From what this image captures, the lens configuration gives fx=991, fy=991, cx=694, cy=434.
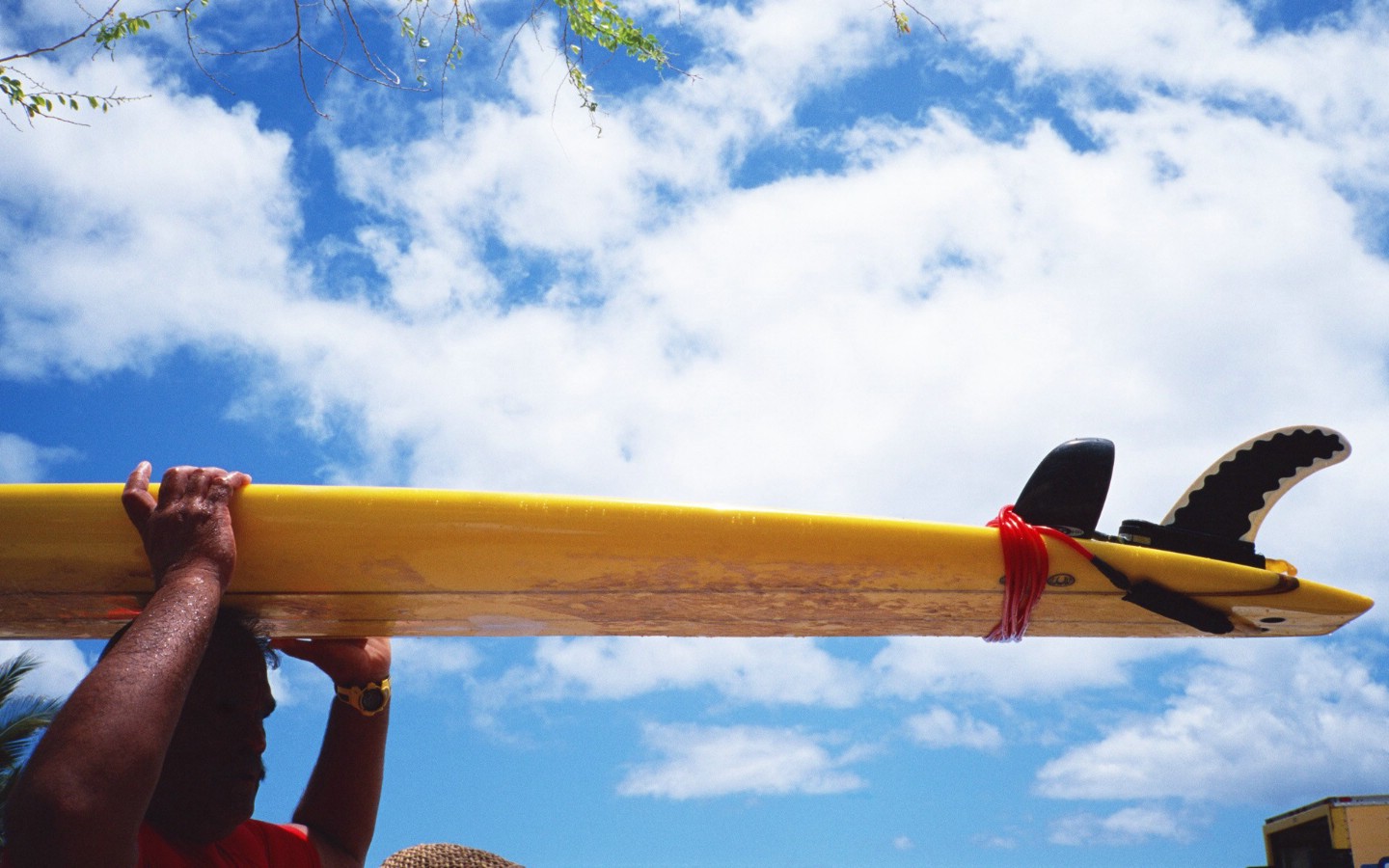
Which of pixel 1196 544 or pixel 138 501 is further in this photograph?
pixel 1196 544

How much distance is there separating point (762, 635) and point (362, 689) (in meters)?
1.01

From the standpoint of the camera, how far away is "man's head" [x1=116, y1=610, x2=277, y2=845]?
6.07ft

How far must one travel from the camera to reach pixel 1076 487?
229cm

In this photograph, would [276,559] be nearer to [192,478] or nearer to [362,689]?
[192,478]

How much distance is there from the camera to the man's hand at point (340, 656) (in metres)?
2.43

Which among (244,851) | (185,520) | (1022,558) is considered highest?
(1022,558)

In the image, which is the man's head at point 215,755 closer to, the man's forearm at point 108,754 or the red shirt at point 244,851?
the red shirt at point 244,851

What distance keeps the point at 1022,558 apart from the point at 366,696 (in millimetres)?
1615

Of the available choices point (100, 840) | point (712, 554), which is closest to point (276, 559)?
point (100, 840)

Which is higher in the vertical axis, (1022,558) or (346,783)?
(1022,558)

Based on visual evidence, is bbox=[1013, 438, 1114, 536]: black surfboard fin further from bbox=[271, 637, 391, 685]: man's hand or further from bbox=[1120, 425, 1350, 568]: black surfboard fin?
bbox=[271, 637, 391, 685]: man's hand

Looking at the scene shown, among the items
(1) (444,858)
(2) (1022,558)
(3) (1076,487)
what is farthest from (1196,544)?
(1) (444,858)

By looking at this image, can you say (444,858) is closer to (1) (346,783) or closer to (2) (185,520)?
(1) (346,783)

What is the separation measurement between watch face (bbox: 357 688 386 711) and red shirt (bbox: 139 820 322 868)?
0.31m
